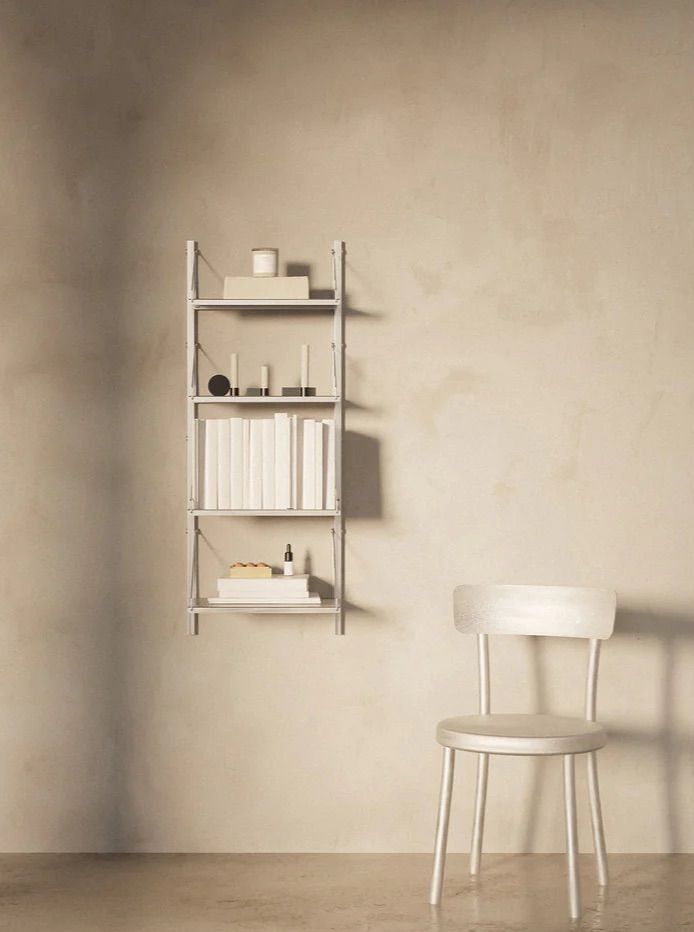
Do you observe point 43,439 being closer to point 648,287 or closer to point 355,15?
point 355,15

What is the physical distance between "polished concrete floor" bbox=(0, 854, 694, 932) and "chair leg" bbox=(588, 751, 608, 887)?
46 mm

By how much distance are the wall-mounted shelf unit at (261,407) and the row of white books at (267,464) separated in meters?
0.03

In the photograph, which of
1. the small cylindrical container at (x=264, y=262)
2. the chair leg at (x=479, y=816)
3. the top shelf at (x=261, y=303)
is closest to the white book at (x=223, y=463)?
the top shelf at (x=261, y=303)

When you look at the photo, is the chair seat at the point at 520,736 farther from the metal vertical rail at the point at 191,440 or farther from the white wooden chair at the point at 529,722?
the metal vertical rail at the point at 191,440

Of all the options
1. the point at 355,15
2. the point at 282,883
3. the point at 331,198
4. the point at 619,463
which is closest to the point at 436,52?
the point at 355,15

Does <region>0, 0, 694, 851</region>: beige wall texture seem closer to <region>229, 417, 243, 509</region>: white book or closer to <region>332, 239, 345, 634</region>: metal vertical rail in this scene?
<region>332, 239, 345, 634</region>: metal vertical rail

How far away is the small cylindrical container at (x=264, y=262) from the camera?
3.56 metres

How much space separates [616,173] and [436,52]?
2.16 feet

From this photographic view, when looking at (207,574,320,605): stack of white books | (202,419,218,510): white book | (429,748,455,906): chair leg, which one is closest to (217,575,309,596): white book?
(207,574,320,605): stack of white books

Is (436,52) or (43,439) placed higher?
(436,52)

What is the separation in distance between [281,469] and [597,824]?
1.32 m

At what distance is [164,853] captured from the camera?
145 inches

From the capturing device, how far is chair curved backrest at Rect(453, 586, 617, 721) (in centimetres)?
337

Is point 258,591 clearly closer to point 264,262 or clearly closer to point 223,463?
point 223,463
